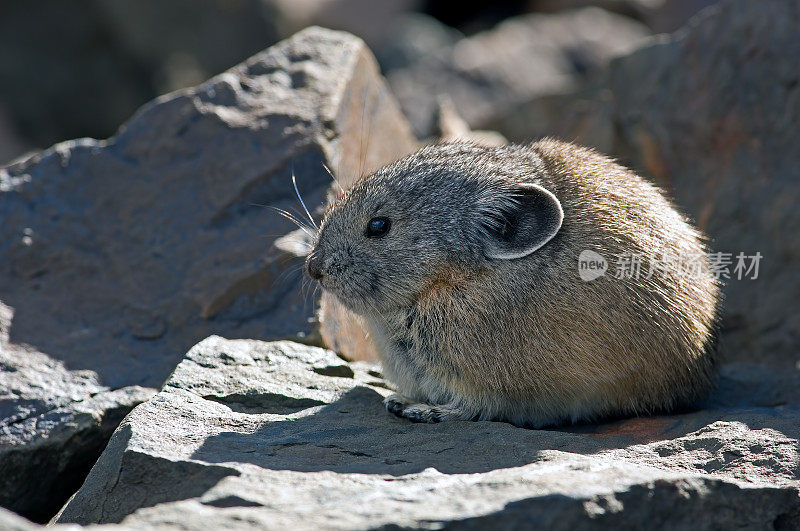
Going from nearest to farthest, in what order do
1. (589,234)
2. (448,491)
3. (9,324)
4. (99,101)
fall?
(448,491), (589,234), (9,324), (99,101)

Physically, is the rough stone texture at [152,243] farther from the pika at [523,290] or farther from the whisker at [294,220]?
the pika at [523,290]

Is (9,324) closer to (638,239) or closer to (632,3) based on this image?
(638,239)

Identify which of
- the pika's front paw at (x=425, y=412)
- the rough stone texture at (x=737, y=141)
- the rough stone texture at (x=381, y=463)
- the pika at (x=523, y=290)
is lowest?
the rough stone texture at (x=381, y=463)

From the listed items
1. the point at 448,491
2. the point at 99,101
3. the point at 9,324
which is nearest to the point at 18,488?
the point at 9,324

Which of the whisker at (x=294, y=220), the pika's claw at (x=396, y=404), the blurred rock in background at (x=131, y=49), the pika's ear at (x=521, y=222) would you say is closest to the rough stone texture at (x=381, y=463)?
the pika's claw at (x=396, y=404)

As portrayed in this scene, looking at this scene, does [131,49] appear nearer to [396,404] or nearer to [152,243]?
[152,243]
